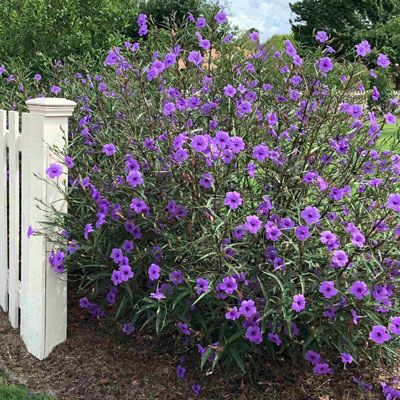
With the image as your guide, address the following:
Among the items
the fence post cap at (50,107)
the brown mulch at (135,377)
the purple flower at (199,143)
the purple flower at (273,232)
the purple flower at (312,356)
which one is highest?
the fence post cap at (50,107)

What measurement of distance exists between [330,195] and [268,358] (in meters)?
0.90

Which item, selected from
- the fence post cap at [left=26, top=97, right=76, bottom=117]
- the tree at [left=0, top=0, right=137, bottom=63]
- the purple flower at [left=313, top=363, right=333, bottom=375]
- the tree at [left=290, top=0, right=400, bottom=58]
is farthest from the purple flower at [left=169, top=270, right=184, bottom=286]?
the tree at [left=290, top=0, right=400, bottom=58]

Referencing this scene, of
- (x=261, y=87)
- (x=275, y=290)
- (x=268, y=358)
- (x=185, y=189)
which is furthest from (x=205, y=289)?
(x=261, y=87)

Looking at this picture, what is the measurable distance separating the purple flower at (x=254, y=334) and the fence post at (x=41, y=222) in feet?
3.93

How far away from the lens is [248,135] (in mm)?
2865

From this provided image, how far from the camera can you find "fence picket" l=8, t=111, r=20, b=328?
10.8 feet

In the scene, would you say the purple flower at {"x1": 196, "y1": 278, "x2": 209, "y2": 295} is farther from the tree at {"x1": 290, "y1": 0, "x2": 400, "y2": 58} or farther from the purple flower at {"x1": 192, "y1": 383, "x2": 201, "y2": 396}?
the tree at {"x1": 290, "y1": 0, "x2": 400, "y2": 58}

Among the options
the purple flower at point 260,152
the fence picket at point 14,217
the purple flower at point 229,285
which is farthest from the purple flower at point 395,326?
the fence picket at point 14,217

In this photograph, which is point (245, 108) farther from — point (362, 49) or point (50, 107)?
point (50, 107)

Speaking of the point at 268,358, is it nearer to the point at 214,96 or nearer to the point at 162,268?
the point at 162,268

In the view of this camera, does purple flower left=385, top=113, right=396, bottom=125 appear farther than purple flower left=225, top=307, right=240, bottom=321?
Yes

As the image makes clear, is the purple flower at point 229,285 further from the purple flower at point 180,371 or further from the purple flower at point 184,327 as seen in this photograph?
the purple flower at point 180,371

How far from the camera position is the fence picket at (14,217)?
10.8 feet

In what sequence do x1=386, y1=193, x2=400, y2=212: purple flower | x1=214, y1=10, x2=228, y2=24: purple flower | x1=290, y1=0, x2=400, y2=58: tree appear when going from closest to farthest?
1. x1=386, y1=193, x2=400, y2=212: purple flower
2. x1=214, y1=10, x2=228, y2=24: purple flower
3. x1=290, y1=0, x2=400, y2=58: tree
